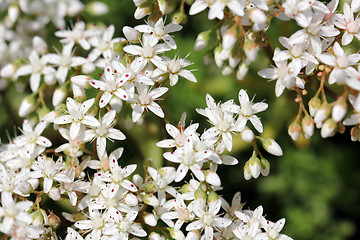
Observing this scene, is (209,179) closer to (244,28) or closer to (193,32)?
(244,28)

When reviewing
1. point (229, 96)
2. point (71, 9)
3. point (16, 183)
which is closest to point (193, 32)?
point (229, 96)

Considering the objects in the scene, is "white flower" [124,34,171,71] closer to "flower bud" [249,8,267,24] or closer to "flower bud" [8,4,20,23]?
"flower bud" [249,8,267,24]

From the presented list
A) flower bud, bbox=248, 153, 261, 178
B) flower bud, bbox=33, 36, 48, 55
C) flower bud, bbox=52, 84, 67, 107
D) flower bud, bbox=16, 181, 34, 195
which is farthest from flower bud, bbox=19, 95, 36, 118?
flower bud, bbox=248, 153, 261, 178

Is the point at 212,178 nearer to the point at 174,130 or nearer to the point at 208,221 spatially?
the point at 208,221

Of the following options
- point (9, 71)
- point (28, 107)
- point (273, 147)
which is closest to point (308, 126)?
point (273, 147)

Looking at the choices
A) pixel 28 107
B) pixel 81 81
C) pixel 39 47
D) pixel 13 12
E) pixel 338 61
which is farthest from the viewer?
pixel 13 12

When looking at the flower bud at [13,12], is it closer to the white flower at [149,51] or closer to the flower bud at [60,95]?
the flower bud at [60,95]
